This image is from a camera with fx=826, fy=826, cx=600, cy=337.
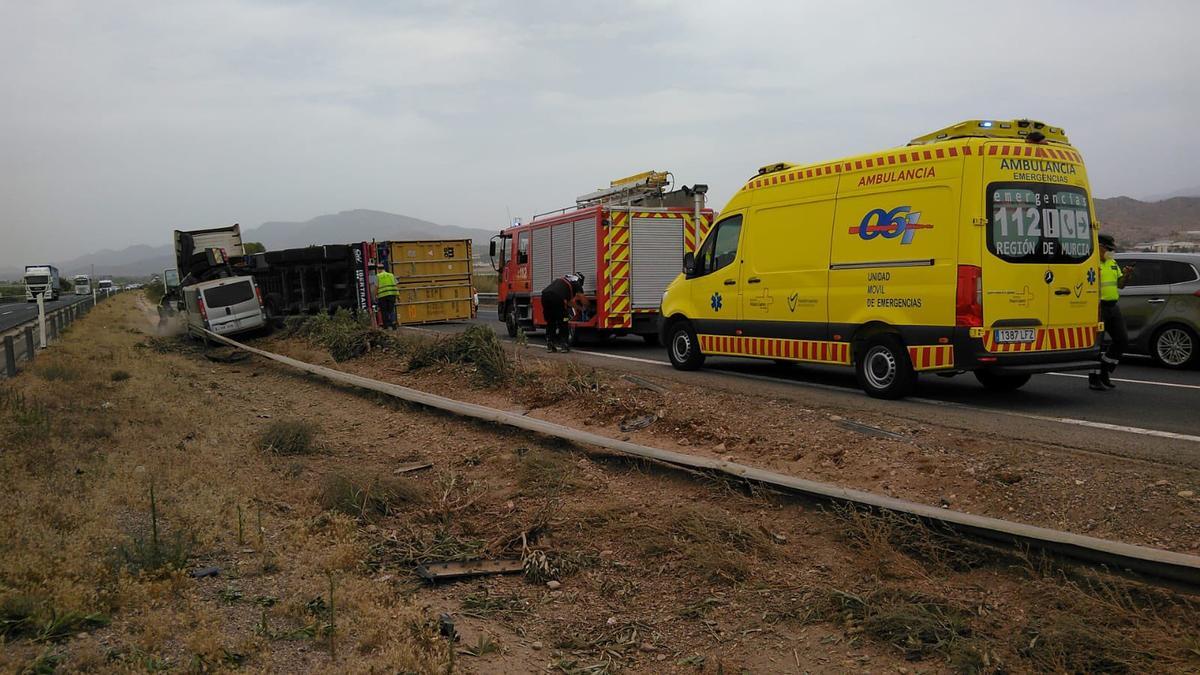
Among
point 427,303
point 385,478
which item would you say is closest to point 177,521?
point 385,478

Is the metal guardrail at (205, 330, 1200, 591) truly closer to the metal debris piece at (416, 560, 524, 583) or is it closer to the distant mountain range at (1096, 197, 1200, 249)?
the metal debris piece at (416, 560, 524, 583)

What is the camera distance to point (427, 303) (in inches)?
862

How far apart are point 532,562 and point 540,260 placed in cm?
1275

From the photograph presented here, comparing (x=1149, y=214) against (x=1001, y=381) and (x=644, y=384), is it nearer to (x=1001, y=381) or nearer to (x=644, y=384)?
(x=1001, y=381)

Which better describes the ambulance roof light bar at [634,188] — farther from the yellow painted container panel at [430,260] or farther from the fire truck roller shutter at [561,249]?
the yellow painted container panel at [430,260]

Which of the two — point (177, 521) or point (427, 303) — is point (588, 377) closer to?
point (177, 521)

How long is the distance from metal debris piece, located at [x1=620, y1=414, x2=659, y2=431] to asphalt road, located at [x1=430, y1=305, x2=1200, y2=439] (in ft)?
8.83

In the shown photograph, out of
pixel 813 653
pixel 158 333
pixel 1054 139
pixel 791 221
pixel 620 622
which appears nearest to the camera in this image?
pixel 813 653

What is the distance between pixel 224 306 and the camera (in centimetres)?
1980

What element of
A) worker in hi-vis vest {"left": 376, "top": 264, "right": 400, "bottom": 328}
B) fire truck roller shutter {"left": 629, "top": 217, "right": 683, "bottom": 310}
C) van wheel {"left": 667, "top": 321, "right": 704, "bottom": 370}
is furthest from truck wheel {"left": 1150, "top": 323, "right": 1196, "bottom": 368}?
worker in hi-vis vest {"left": 376, "top": 264, "right": 400, "bottom": 328}

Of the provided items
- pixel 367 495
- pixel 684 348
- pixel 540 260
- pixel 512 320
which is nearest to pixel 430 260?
pixel 512 320

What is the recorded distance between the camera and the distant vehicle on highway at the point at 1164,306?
11.0 meters

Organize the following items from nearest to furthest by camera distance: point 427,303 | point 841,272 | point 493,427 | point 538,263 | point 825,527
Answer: point 825,527 < point 493,427 < point 841,272 < point 538,263 < point 427,303

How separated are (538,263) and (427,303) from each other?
5.64m
